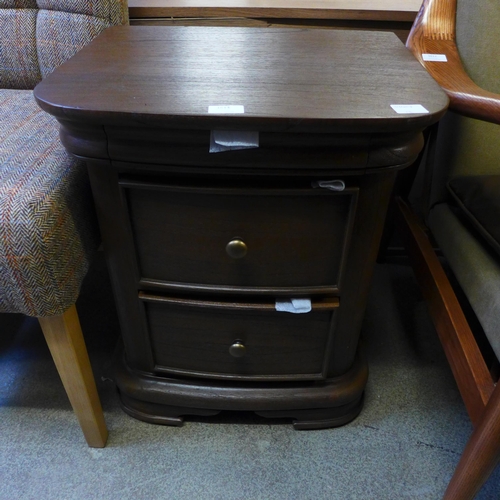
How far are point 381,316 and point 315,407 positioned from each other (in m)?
0.37

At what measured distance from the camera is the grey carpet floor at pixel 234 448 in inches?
28.5

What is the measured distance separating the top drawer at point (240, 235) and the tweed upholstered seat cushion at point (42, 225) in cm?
8

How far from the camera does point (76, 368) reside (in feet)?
2.19

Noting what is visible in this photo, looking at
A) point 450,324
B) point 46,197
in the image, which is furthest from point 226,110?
point 450,324

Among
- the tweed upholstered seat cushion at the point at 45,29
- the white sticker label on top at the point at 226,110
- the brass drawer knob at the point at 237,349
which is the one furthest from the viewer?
the tweed upholstered seat cushion at the point at 45,29

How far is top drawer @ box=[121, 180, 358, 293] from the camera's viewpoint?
0.54 m

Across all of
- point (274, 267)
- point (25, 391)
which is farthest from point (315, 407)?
point (25, 391)

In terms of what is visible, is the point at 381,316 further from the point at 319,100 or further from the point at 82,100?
the point at 82,100

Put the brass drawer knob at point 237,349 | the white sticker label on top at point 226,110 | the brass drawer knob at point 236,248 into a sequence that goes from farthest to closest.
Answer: the brass drawer knob at point 237,349 → the brass drawer knob at point 236,248 → the white sticker label on top at point 226,110

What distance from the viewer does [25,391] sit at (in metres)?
0.86

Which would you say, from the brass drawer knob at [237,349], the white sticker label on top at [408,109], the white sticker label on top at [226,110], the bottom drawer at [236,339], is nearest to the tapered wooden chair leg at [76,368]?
the bottom drawer at [236,339]

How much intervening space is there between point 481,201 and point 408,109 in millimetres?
306

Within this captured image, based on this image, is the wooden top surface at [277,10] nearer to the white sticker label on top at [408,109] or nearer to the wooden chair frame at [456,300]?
the wooden chair frame at [456,300]

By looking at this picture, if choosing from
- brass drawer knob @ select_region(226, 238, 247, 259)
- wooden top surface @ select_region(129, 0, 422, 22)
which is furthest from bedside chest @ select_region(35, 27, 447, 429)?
wooden top surface @ select_region(129, 0, 422, 22)
